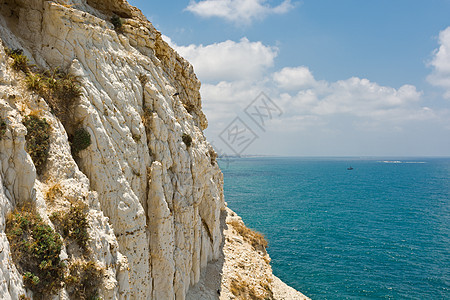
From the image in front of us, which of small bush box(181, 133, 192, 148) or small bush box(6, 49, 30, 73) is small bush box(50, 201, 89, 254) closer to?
small bush box(6, 49, 30, 73)

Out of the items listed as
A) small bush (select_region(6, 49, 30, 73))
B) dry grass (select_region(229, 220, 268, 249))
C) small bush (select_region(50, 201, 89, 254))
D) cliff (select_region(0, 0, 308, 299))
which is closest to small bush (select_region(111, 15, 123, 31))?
cliff (select_region(0, 0, 308, 299))

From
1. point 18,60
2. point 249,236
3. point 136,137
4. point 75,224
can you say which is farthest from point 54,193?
point 249,236

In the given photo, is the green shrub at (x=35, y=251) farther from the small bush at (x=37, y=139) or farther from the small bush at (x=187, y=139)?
the small bush at (x=187, y=139)

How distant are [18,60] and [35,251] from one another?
889 cm

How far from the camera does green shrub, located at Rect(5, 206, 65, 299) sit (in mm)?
8969

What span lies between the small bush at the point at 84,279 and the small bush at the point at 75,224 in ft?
2.10

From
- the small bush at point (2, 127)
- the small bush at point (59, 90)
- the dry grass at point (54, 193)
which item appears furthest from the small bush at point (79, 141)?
the small bush at point (2, 127)

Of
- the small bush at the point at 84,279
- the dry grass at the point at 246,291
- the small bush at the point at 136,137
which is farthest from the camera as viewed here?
the dry grass at the point at 246,291

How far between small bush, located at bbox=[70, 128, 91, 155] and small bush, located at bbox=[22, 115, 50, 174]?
5.70 ft

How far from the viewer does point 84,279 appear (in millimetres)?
10930

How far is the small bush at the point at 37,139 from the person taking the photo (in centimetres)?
1127

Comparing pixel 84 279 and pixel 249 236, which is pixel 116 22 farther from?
pixel 249 236

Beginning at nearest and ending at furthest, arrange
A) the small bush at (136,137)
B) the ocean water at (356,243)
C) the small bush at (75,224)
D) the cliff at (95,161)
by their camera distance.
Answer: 1. the cliff at (95,161)
2. the small bush at (75,224)
3. the small bush at (136,137)
4. the ocean water at (356,243)

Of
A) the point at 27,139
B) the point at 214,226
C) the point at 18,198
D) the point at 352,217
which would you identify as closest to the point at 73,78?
the point at 27,139
